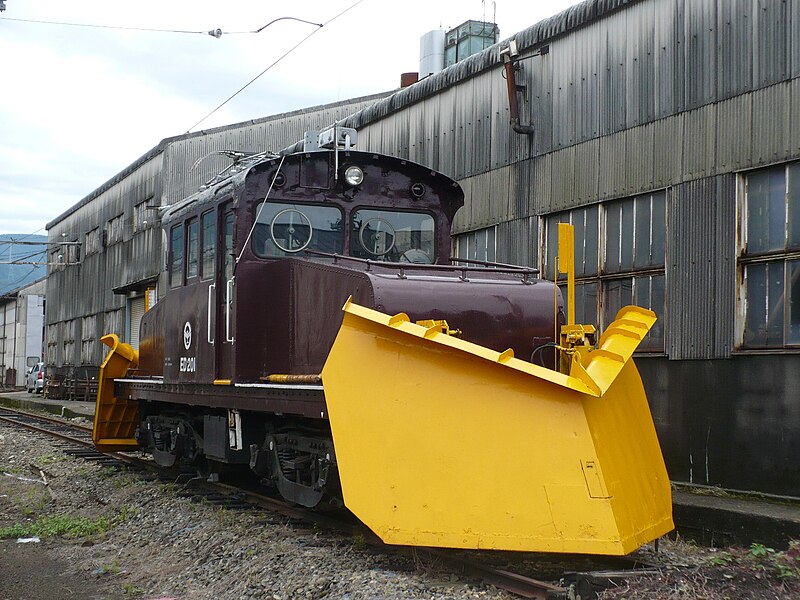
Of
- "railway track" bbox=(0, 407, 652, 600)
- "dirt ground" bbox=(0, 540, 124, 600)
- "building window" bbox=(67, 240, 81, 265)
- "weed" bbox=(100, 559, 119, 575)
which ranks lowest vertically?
"dirt ground" bbox=(0, 540, 124, 600)

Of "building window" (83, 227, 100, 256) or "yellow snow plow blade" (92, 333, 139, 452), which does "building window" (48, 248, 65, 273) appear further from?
"yellow snow plow blade" (92, 333, 139, 452)

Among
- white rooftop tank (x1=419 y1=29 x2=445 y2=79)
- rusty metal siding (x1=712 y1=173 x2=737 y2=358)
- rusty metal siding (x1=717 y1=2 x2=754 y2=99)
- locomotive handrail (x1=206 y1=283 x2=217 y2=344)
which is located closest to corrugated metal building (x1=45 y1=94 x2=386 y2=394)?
white rooftop tank (x1=419 y1=29 x2=445 y2=79)

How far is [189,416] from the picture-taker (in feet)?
35.2

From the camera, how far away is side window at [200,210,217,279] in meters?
9.11

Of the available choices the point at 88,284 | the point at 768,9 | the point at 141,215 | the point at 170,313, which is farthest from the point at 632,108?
the point at 88,284

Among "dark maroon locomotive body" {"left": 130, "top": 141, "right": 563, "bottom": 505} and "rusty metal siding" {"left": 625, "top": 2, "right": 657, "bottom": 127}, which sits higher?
→ "rusty metal siding" {"left": 625, "top": 2, "right": 657, "bottom": 127}

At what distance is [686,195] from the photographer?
9.83 m

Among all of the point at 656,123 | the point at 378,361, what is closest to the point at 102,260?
the point at 656,123

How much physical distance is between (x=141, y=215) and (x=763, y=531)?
25.4 m

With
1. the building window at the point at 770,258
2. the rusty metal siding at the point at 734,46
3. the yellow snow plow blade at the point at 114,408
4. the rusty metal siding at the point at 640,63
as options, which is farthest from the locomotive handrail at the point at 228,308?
the rusty metal siding at the point at 734,46

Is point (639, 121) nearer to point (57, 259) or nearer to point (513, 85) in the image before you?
point (513, 85)

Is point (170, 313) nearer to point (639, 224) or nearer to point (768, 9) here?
point (639, 224)

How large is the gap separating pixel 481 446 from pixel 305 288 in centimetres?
265

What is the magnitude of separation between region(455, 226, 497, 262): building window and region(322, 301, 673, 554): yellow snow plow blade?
724 centimetres
